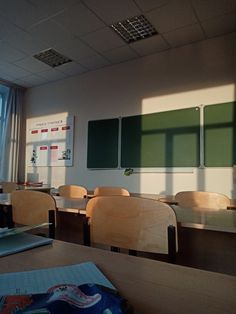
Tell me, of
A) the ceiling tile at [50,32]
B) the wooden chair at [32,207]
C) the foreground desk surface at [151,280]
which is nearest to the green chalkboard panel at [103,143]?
the ceiling tile at [50,32]

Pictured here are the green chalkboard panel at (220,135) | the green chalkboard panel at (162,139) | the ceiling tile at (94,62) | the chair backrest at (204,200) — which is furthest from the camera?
the ceiling tile at (94,62)

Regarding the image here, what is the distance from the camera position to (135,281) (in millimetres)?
492

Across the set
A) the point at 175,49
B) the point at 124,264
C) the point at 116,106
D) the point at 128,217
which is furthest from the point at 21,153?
the point at 124,264

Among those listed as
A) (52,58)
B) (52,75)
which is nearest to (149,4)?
(52,58)

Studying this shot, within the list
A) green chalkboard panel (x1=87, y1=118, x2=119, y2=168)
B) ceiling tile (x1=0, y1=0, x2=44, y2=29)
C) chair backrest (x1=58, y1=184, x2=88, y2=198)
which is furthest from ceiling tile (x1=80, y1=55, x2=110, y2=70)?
chair backrest (x1=58, y1=184, x2=88, y2=198)

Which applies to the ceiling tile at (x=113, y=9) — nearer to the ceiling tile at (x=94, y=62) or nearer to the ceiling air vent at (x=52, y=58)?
the ceiling tile at (x=94, y=62)

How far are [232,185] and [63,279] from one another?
3.22m

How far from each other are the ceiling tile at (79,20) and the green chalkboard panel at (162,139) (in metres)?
1.50

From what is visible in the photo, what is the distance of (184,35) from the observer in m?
3.48

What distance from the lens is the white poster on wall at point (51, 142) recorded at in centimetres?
481

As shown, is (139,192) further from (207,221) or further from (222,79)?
(207,221)

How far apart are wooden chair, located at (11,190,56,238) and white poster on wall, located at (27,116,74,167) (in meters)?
3.20

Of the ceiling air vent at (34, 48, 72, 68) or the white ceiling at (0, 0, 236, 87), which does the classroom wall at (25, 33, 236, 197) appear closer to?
the white ceiling at (0, 0, 236, 87)

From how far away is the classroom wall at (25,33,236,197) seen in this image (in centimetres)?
341
